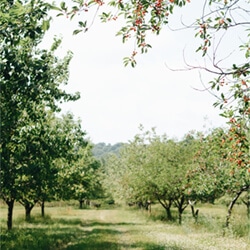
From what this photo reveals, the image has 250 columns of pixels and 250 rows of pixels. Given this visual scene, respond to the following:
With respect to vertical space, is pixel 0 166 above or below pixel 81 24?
below

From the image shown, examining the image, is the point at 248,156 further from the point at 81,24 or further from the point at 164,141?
the point at 164,141

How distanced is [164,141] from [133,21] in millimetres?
42201

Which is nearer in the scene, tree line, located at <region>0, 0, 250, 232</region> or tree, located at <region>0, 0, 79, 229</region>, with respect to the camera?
tree line, located at <region>0, 0, 250, 232</region>

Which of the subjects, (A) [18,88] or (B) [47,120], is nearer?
(A) [18,88]

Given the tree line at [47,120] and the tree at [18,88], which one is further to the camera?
the tree at [18,88]

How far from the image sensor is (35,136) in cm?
1734

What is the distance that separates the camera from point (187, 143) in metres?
44.7

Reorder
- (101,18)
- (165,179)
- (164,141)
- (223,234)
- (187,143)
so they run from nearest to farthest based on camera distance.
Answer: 1. (101,18)
2. (223,234)
3. (165,179)
4. (187,143)
5. (164,141)

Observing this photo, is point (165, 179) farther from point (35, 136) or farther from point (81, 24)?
point (81, 24)

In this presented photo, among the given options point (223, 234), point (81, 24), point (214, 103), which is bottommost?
point (223, 234)

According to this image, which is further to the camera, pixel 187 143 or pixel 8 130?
pixel 187 143

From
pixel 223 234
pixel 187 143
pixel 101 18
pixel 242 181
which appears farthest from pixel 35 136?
pixel 187 143

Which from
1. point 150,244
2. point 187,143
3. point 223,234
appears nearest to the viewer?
point 150,244

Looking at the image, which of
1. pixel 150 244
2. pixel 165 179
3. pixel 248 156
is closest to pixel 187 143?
pixel 165 179
